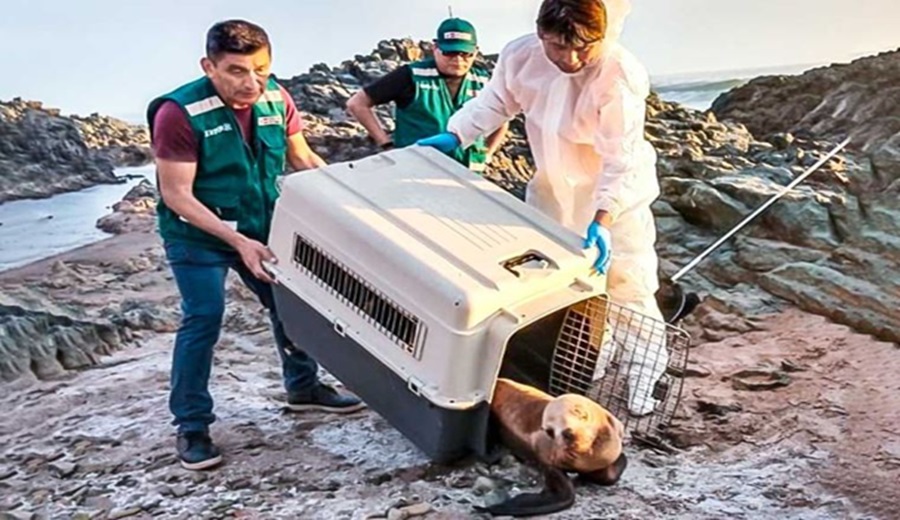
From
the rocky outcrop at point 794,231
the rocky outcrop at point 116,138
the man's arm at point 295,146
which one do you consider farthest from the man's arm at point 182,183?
the rocky outcrop at point 116,138

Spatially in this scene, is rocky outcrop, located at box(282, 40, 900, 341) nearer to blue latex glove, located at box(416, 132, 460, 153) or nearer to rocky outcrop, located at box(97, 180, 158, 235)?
rocky outcrop, located at box(97, 180, 158, 235)

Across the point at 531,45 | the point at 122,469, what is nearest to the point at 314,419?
the point at 122,469

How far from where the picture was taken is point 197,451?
2.04 metres

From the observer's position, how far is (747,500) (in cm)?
177

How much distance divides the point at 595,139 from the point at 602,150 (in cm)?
4

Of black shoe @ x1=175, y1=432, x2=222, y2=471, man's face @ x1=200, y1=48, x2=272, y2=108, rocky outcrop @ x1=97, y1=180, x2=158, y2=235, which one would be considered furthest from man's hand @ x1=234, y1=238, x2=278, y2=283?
rocky outcrop @ x1=97, y1=180, x2=158, y2=235

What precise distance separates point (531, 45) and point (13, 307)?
6.69ft

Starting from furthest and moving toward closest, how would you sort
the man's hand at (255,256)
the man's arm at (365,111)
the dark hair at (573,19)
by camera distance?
1. the man's arm at (365,111)
2. the man's hand at (255,256)
3. the dark hair at (573,19)

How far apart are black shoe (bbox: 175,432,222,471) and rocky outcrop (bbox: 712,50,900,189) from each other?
319 cm

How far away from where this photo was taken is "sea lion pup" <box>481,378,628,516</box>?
169cm

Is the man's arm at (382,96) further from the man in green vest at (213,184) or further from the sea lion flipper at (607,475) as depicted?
the sea lion flipper at (607,475)

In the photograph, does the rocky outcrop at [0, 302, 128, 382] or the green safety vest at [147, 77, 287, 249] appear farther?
the rocky outcrop at [0, 302, 128, 382]

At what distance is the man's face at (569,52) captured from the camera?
1.81 meters

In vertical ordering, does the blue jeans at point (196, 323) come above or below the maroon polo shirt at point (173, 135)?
below
